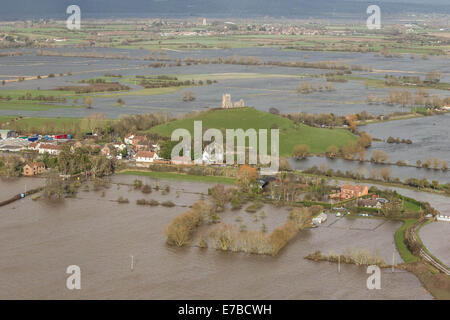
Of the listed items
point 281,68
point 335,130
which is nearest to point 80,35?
point 281,68

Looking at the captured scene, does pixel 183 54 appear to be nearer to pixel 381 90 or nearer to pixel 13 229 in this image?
pixel 381 90

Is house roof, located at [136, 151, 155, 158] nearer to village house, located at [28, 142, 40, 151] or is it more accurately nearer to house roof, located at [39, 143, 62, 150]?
house roof, located at [39, 143, 62, 150]

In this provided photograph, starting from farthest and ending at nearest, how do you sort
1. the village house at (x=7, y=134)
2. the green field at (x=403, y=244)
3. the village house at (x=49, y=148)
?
the village house at (x=7, y=134) < the village house at (x=49, y=148) < the green field at (x=403, y=244)

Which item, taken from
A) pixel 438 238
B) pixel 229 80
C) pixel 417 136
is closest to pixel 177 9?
pixel 229 80

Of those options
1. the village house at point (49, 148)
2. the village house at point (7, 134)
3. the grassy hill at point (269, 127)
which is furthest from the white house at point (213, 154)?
the village house at point (7, 134)

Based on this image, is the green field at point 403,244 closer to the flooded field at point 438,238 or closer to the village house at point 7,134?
the flooded field at point 438,238
